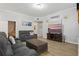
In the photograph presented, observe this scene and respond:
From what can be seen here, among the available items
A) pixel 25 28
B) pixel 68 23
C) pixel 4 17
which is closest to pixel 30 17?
pixel 25 28

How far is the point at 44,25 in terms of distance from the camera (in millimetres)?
2570

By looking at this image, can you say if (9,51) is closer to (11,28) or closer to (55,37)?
(11,28)

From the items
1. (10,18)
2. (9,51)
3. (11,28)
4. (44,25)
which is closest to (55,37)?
(44,25)

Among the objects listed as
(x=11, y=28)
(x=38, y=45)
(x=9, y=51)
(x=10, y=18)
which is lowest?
(x=38, y=45)

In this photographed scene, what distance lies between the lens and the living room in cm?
226

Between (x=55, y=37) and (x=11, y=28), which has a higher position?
(x=11, y=28)

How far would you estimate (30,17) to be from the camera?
7.77 ft

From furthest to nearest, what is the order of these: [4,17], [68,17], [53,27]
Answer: [53,27] → [68,17] → [4,17]

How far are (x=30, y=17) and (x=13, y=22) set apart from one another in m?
0.50

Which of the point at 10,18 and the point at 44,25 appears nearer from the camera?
the point at 10,18

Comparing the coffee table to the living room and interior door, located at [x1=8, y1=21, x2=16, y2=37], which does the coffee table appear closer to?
the living room

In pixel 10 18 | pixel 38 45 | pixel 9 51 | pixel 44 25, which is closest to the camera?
pixel 9 51

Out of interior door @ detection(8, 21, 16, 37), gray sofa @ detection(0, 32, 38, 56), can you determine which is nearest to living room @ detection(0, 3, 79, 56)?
interior door @ detection(8, 21, 16, 37)

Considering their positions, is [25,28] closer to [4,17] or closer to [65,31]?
[4,17]
